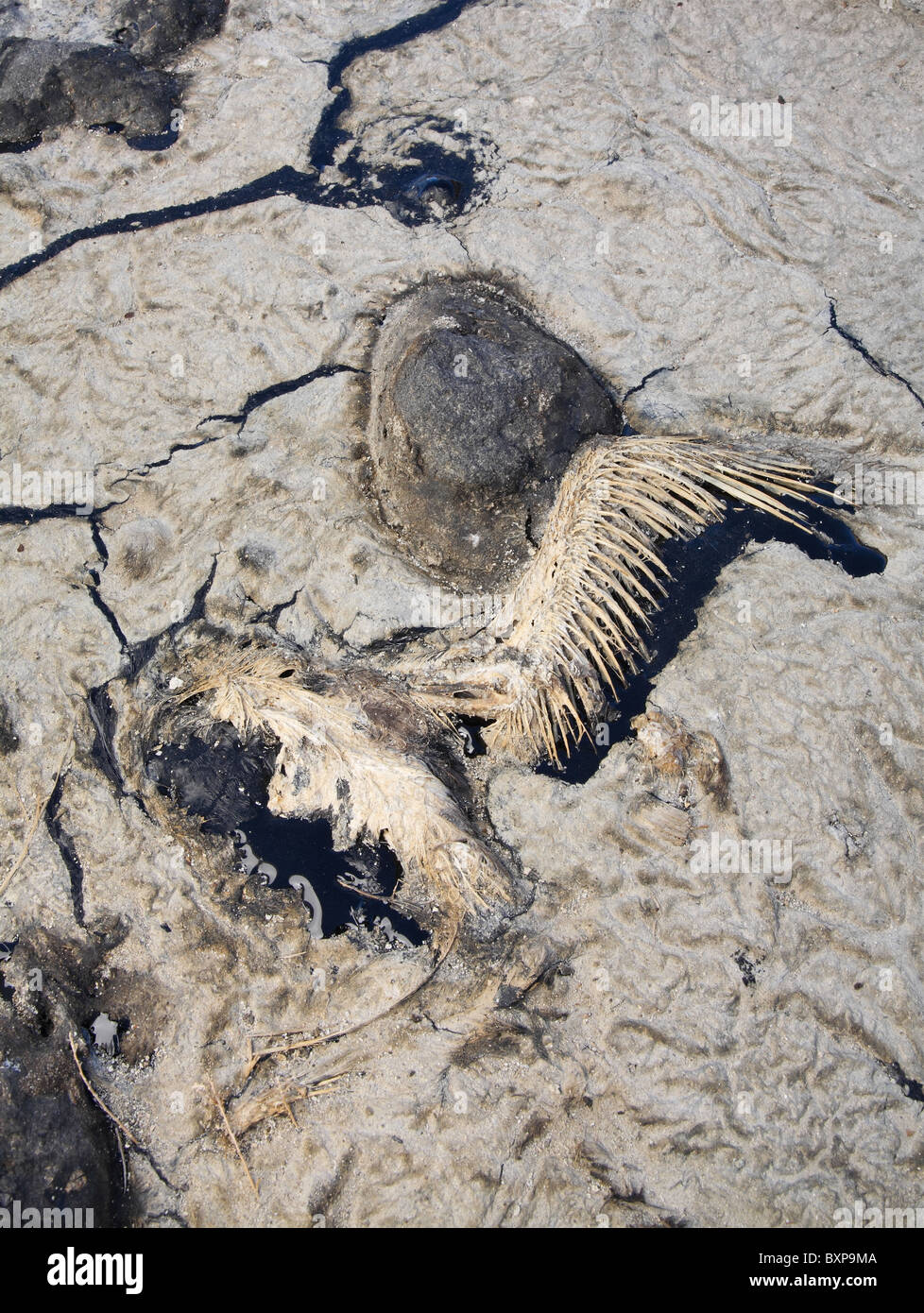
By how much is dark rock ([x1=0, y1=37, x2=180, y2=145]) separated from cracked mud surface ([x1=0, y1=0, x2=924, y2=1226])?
0.11m

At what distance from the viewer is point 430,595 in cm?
329

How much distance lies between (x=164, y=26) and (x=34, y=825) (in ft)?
11.5

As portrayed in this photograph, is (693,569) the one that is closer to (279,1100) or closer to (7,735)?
(279,1100)

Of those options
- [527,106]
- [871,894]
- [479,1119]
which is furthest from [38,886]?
[527,106]

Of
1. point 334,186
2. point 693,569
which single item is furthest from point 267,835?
point 334,186

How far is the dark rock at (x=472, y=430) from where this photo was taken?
3.01 meters

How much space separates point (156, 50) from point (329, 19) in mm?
797

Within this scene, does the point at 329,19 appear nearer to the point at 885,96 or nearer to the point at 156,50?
the point at 156,50

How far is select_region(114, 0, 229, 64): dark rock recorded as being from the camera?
3.93 meters

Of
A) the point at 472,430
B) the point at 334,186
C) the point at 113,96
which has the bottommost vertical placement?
the point at 472,430

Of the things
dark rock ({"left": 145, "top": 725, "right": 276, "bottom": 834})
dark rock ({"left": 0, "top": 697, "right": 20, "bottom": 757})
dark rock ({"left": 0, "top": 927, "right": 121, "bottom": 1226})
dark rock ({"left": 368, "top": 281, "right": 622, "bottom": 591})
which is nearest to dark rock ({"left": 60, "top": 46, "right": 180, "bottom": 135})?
dark rock ({"left": 368, "top": 281, "right": 622, "bottom": 591})

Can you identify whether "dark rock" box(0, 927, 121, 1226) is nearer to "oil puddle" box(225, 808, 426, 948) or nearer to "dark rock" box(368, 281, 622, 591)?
"oil puddle" box(225, 808, 426, 948)

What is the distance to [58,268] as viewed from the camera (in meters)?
3.67

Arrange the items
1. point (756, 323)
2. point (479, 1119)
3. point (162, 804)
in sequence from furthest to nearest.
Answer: point (756, 323) → point (162, 804) → point (479, 1119)
